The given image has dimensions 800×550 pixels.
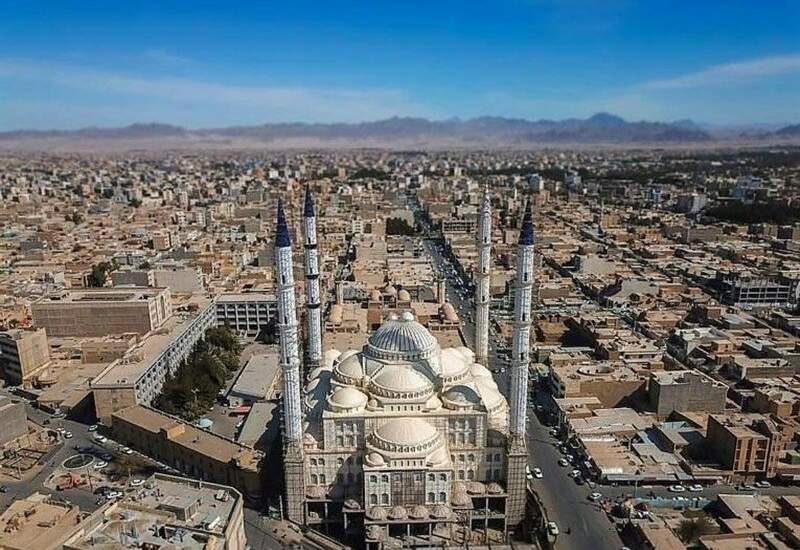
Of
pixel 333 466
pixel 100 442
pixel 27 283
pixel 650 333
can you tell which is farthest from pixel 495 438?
pixel 27 283

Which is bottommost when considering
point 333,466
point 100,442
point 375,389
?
point 100,442

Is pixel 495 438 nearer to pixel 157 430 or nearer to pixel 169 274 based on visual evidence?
pixel 157 430

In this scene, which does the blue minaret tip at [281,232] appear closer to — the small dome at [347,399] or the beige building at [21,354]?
the small dome at [347,399]

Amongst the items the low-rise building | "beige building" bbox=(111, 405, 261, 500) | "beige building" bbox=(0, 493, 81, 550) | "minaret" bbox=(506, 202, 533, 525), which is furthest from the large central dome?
the low-rise building

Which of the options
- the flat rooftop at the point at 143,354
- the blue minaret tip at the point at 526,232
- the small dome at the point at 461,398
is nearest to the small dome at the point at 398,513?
the small dome at the point at 461,398

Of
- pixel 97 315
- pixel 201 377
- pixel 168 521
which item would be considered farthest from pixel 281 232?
pixel 97 315

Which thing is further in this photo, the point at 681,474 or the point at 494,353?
the point at 494,353
